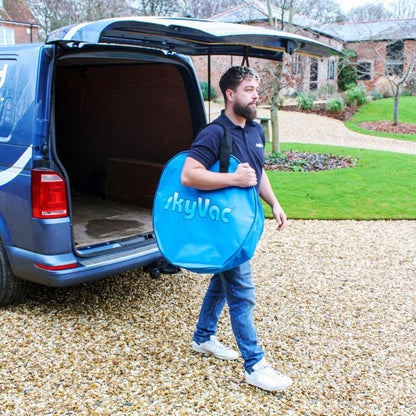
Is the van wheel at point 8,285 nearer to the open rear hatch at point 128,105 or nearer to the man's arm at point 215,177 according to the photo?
the open rear hatch at point 128,105

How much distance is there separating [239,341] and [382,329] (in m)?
1.45

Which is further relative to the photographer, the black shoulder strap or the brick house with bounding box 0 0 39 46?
the brick house with bounding box 0 0 39 46

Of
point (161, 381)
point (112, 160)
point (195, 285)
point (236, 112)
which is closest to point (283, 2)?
point (112, 160)

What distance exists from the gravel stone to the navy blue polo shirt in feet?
4.23

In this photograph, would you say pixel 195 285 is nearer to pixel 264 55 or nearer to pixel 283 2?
pixel 264 55

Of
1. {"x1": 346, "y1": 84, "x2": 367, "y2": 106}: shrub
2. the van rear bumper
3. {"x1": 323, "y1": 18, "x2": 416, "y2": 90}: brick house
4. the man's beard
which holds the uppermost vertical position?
{"x1": 323, "y1": 18, "x2": 416, "y2": 90}: brick house

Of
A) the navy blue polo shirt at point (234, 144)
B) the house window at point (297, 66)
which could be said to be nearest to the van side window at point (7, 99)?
the navy blue polo shirt at point (234, 144)

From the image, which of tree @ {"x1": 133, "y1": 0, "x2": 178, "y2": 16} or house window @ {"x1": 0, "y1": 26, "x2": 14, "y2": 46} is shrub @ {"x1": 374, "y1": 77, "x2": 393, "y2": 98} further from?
house window @ {"x1": 0, "y1": 26, "x2": 14, "y2": 46}

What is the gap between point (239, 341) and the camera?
3.11 meters

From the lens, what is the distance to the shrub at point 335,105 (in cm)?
2356

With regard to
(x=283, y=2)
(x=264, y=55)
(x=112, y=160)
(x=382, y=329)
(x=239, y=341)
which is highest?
(x=283, y=2)

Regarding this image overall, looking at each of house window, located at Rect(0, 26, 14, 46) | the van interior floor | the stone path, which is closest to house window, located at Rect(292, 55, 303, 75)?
the stone path

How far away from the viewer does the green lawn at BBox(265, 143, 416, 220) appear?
760 cm

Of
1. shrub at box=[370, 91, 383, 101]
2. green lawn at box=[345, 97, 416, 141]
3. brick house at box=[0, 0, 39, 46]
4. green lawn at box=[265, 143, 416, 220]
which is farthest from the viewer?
brick house at box=[0, 0, 39, 46]
